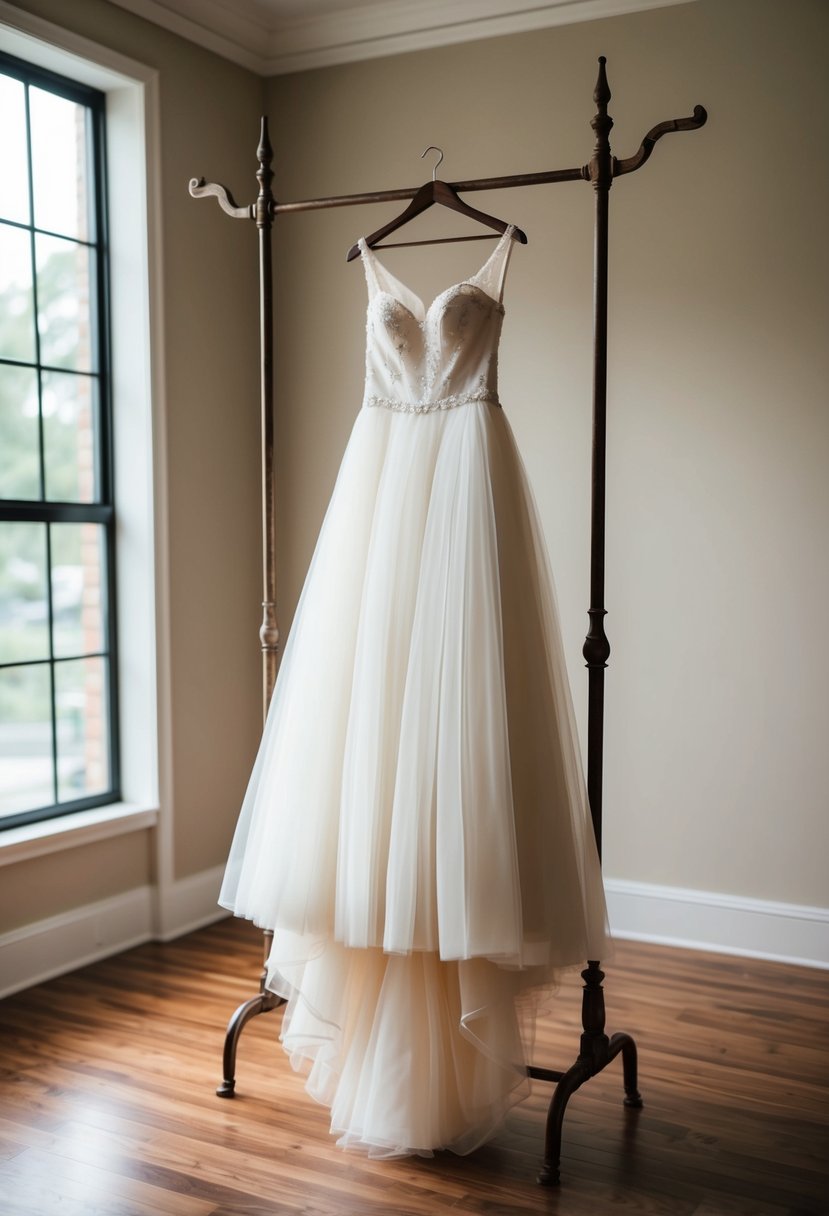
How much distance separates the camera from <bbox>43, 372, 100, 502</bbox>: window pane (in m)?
3.49

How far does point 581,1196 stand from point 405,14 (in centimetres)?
348

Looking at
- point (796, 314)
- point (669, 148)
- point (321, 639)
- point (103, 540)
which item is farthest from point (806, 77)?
point (103, 540)

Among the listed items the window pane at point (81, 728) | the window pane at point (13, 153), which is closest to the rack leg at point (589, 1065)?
the window pane at point (81, 728)

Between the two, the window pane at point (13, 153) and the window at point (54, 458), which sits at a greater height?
the window pane at point (13, 153)

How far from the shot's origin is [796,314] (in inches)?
134

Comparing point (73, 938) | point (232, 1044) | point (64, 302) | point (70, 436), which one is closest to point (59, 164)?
point (64, 302)

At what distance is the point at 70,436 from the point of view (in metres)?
3.58

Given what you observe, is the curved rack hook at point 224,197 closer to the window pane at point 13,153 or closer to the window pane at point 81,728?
the window pane at point 13,153

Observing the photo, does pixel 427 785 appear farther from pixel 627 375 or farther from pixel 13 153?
pixel 13 153

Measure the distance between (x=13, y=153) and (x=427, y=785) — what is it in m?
2.31

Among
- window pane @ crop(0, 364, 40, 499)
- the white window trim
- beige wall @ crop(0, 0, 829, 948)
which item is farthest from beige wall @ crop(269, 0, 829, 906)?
window pane @ crop(0, 364, 40, 499)

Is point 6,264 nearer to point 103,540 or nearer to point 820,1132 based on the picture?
point 103,540

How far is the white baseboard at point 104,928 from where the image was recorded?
329 centimetres

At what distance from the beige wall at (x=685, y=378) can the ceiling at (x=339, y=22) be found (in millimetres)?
56
